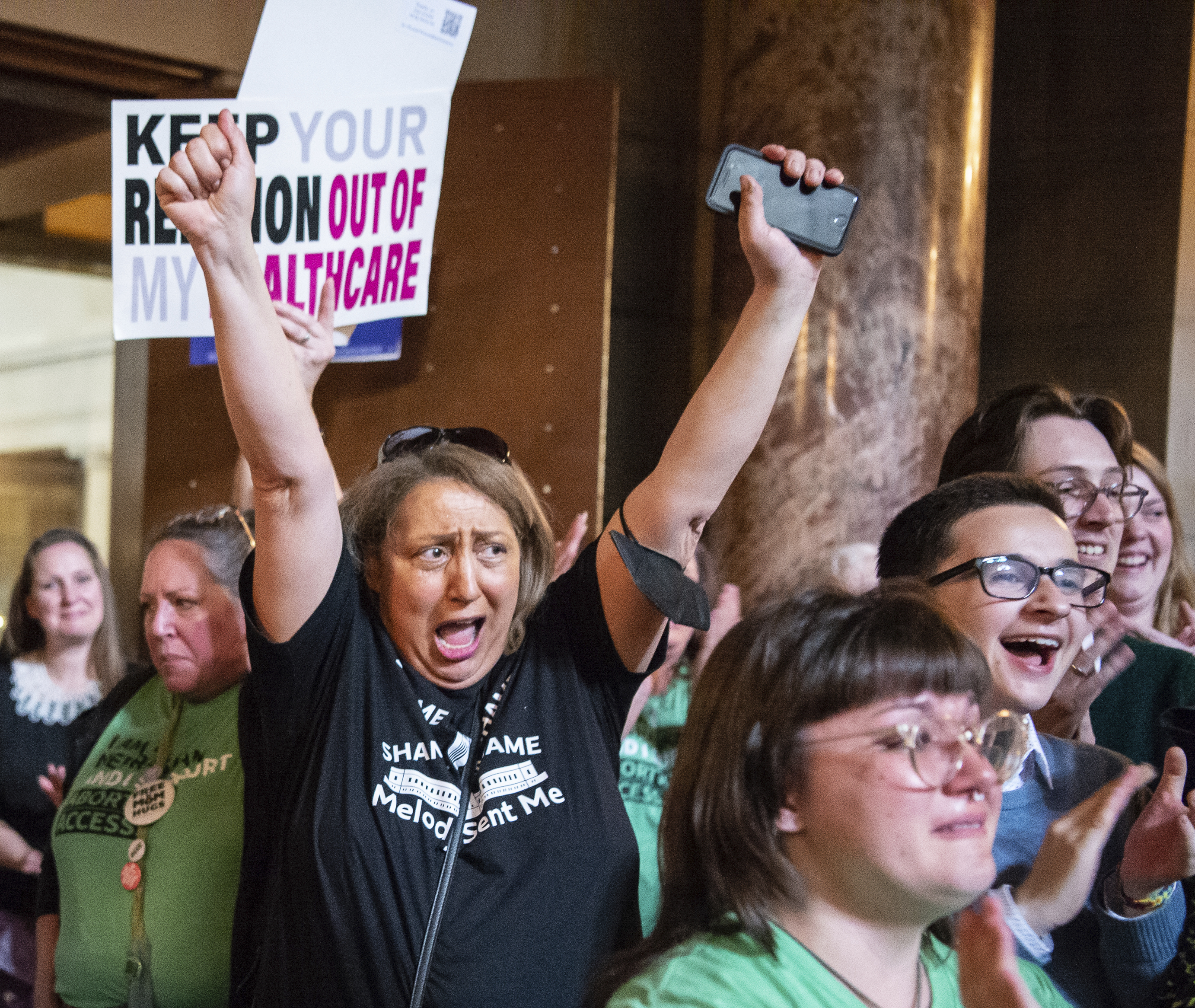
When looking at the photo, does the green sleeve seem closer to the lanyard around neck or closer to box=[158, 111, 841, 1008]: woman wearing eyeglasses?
box=[158, 111, 841, 1008]: woman wearing eyeglasses

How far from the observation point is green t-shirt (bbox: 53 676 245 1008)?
6.41 ft

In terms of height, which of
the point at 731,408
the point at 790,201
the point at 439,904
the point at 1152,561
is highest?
the point at 790,201

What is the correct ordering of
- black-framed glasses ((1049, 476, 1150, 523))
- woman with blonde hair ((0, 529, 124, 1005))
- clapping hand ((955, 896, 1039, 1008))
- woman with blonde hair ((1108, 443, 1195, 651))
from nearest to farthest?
clapping hand ((955, 896, 1039, 1008)), black-framed glasses ((1049, 476, 1150, 523)), woman with blonde hair ((1108, 443, 1195, 651)), woman with blonde hair ((0, 529, 124, 1005))

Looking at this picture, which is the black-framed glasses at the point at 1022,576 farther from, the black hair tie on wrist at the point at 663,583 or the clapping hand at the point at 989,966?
the clapping hand at the point at 989,966

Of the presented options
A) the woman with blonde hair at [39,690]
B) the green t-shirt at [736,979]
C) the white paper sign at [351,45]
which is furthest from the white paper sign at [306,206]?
the green t-shirt at [736,979]

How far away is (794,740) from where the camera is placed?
1.23m

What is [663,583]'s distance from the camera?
1.63 m

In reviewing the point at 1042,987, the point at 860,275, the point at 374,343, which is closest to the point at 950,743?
the point at 1042,987

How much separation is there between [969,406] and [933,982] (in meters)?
3.07

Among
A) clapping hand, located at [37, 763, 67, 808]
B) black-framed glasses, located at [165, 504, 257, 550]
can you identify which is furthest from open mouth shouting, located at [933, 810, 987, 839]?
clapping hand, located at [37, 763, 67, 808]

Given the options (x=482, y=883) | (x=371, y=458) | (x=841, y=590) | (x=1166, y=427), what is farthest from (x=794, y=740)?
(x=1166, y=427)

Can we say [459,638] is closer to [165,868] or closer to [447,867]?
[447,867]

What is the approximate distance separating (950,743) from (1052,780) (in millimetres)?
358

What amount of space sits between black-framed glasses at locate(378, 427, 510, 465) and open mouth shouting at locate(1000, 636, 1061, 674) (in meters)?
0.74
